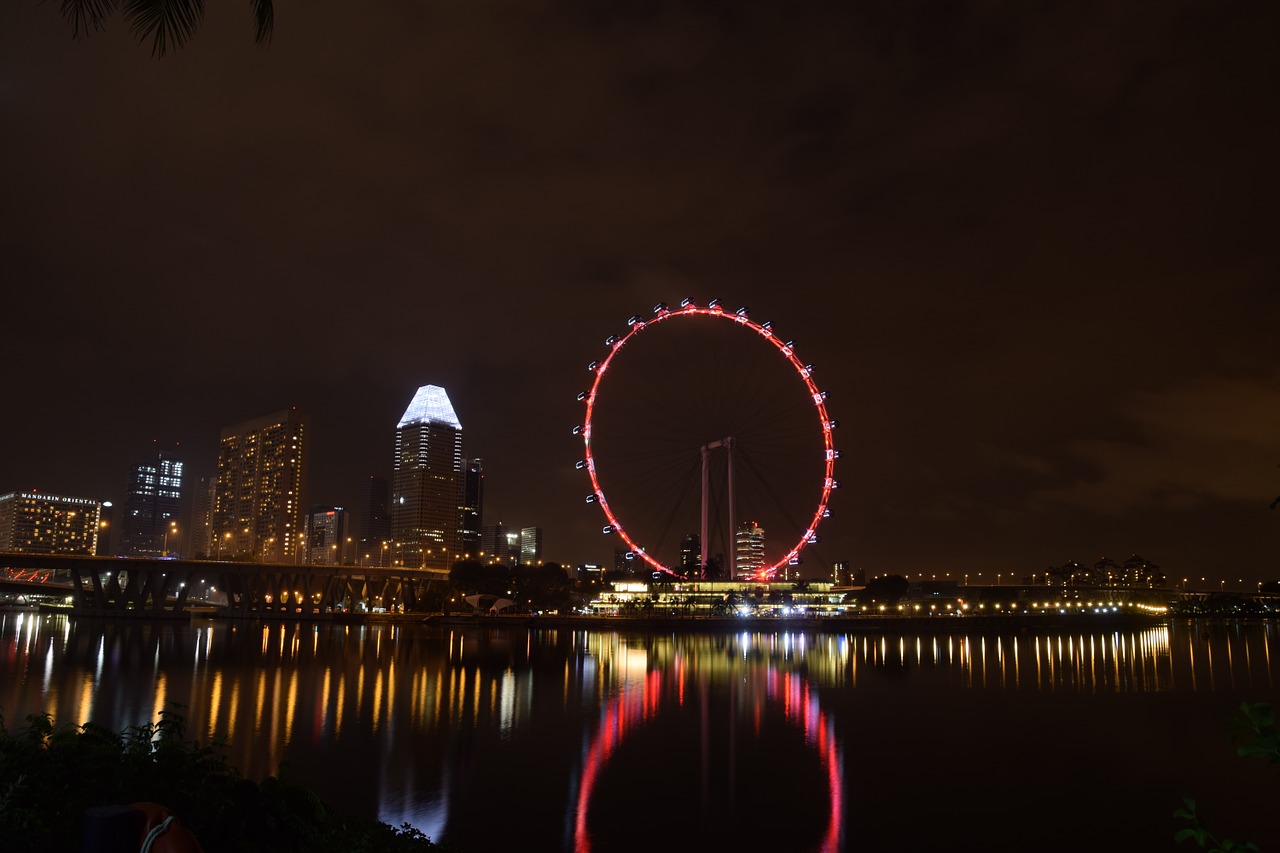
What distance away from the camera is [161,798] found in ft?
36.6

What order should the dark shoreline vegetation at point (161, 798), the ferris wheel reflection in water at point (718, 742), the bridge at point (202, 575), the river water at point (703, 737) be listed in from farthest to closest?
the bridge at point (202, 575), the river water at point (703, 737), the ferris wheel reflection in water at point (718, 742), the dark shoreline vegetation at point (161, 798)

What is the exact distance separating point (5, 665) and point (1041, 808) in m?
60.4

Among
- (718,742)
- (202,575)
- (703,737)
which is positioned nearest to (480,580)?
(202,575)

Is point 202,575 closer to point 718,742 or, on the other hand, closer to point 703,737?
point 703,737

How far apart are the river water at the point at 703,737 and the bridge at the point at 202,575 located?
40.7 meters

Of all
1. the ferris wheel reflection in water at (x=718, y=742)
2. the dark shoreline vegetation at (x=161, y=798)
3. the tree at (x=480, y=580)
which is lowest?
the ferris wheel reflection in water at (x=718, y=742)

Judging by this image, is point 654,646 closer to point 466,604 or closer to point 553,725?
point 553,725

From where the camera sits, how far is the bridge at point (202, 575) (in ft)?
367

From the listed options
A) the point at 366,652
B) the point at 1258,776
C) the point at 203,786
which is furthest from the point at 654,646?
the point at 203,786

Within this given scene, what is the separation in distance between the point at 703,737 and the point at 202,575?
394ft

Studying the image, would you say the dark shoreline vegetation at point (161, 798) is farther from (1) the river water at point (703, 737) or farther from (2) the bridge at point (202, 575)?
(2) the bridge at point (202, 575)

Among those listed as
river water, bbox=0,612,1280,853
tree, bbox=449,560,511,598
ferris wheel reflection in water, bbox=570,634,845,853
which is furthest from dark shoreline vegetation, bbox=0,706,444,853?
tree, bbox=449,560,511,598

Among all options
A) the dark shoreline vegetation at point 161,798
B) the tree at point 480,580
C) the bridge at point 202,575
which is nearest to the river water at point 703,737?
the dark shoreline vegetation at point 161,798

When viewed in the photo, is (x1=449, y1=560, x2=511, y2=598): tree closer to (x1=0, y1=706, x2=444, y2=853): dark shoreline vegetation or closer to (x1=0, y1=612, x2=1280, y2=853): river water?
(x1=0, y1=612, x2=1280, y2=853): river water
